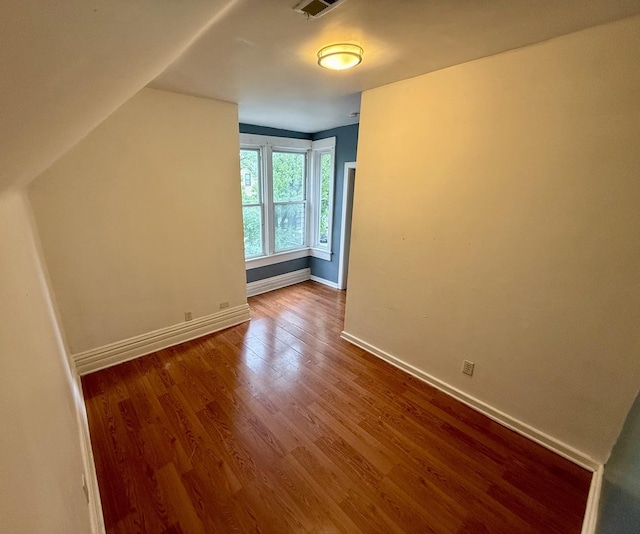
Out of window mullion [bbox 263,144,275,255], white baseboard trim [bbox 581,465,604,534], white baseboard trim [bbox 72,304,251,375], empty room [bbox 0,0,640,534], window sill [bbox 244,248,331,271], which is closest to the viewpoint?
empty room [bbox 0,0,640,534]

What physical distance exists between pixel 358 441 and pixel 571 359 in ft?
4.61

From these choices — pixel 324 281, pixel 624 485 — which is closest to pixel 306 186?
pixel 324 281

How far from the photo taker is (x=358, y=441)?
6.22 ft

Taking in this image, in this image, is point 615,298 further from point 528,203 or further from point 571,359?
point 528,203

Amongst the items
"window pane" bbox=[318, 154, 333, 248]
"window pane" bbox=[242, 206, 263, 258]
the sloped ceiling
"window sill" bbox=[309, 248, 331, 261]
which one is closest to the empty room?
the sloped ceiling

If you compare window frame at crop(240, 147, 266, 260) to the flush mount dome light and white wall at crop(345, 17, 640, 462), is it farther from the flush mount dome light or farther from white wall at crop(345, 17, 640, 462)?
the flush mount dome light

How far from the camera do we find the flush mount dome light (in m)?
1.63

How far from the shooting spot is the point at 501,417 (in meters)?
2.06

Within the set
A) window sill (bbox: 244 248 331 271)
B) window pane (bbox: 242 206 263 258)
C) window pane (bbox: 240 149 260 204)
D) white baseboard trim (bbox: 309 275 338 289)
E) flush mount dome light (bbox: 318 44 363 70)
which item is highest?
flush mount dome light (bbox: 318 44 363 70)

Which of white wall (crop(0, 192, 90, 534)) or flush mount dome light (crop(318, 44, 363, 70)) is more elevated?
flush mount dome light (crop(318, 44, 363, 70))

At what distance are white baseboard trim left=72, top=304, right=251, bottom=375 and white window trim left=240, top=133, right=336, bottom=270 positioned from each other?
1.10 metres

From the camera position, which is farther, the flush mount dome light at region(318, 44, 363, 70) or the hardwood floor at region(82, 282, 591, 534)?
the flush mount dome light at region(318, 44, 363, 70)

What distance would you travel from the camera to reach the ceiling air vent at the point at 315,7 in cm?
122

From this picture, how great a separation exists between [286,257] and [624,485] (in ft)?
13.6
